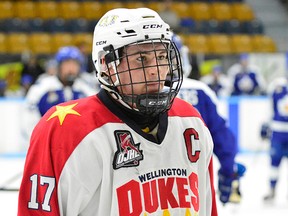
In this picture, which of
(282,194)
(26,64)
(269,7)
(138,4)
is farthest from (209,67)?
(282,194)

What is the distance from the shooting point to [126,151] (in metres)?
1.64

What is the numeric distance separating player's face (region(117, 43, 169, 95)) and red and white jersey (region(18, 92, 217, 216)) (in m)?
0.10

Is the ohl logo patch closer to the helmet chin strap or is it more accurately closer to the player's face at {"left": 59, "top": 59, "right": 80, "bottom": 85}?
the helmet chin strap

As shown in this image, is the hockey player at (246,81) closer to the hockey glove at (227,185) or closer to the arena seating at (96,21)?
the arena seating at (96,21)

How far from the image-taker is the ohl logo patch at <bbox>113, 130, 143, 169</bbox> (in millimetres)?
1632

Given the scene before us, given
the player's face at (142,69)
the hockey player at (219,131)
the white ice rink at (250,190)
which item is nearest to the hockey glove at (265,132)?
the white ice rink at (250,190)

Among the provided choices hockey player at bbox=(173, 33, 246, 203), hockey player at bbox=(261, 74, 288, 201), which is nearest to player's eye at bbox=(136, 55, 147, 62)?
hockey player at bbox=(173, 33, 246, 203)

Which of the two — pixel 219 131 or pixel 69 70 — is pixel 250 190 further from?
pixel 219 131

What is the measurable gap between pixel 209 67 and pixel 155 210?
10.3 meters

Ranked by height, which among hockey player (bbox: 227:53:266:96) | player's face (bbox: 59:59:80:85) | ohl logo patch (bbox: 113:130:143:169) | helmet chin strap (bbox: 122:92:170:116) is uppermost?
player's face (bbox: 59:59:80:85)

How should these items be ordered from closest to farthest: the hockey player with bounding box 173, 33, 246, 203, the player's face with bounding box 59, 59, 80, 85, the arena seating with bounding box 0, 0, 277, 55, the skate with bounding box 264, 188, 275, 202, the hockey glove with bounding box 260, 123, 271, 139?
the hockey player with bounding box 173, 33, 246, 203
the player's face with bounding box 59, 59, 80, 85
the skate with bounding box 264, 188, 275, 202
the hockey glove with bounding box 260, 123, 271, 139
the arena seating with bounding box 0, 0, 277, 55

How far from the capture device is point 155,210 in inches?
65.3

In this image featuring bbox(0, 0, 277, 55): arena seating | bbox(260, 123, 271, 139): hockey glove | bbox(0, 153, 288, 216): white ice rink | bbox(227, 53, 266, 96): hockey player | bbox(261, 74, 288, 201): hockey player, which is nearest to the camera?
bbox(0, 153, 288, 216): white ice rink

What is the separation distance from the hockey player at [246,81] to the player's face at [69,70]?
6.14 metres
